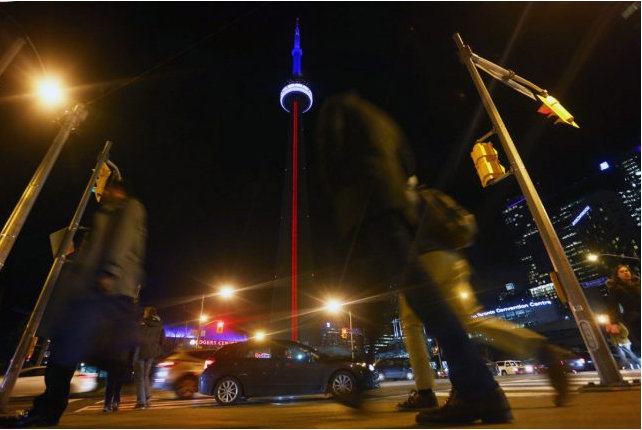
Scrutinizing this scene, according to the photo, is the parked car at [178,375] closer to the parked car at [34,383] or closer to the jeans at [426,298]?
the parked car at [34,383]

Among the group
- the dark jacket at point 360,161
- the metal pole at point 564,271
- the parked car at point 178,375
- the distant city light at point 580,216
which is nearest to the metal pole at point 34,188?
the parked car at point 178,375

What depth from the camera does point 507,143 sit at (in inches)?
314

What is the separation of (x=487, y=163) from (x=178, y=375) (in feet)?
33.6

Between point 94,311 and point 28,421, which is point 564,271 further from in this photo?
point 28,421

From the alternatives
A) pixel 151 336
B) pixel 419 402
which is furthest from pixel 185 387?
pixel 419 402

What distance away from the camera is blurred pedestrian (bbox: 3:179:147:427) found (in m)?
2.57

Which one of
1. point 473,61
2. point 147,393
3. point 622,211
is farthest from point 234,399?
point 622,211

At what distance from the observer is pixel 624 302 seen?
665cm

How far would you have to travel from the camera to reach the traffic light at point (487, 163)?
7695 millimetres

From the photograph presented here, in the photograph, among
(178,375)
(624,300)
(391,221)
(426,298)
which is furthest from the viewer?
(178,375)

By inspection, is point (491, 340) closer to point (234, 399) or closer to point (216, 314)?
point (234, 399)

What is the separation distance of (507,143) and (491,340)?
6553mm

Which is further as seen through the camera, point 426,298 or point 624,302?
point 624,302

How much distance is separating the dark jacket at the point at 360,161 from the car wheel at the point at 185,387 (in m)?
10.2
